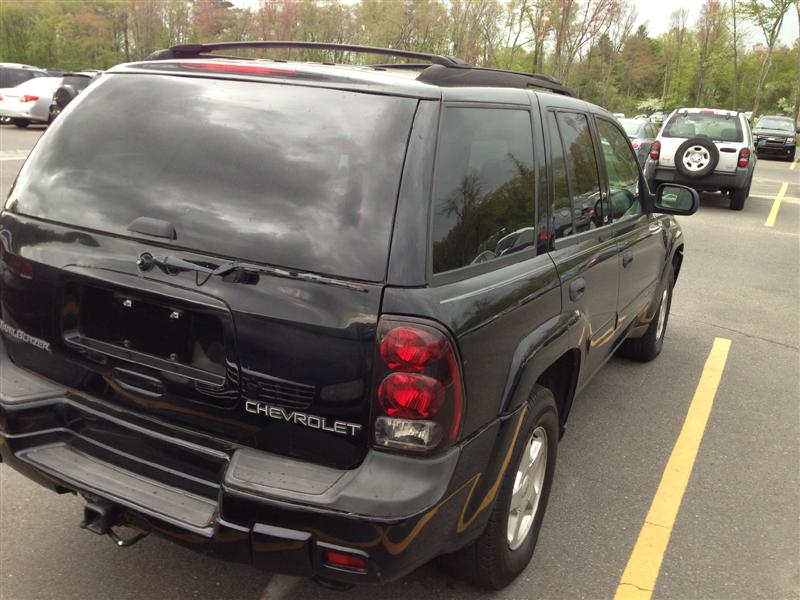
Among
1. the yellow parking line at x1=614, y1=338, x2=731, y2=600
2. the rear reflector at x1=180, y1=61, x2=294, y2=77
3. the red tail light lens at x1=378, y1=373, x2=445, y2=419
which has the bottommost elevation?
the yellow parking line at x1=614, y1=338, x2=731, y2=600

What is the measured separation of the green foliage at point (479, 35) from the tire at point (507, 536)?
12.7 metres

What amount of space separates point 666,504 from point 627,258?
1267mm

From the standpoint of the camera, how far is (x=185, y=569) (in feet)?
9.38

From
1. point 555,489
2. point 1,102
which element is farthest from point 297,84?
point 1,102

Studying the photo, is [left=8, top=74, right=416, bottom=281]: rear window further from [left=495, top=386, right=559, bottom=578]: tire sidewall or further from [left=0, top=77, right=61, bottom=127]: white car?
[left=0, top=77, right=61, bottom=127]: white car

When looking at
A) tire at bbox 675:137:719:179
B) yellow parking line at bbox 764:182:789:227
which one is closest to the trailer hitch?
tire at bbox 675:137:719:179

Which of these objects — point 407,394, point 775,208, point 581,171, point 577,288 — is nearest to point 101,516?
point 407,394

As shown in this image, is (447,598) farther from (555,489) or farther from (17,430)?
(17,430)

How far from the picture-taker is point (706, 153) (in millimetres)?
13617

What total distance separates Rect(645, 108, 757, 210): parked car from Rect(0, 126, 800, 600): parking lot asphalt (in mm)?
8036

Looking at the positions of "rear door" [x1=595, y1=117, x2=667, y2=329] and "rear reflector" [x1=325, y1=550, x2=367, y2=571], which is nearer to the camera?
"rear reflector" [x1=325, y1=550, x2=367, y2=571]

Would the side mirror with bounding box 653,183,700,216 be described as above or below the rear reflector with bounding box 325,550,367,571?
above

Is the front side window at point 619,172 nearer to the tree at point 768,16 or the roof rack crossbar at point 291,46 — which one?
the roof rack crossbar at point 291,46

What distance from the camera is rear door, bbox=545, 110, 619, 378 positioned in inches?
122
